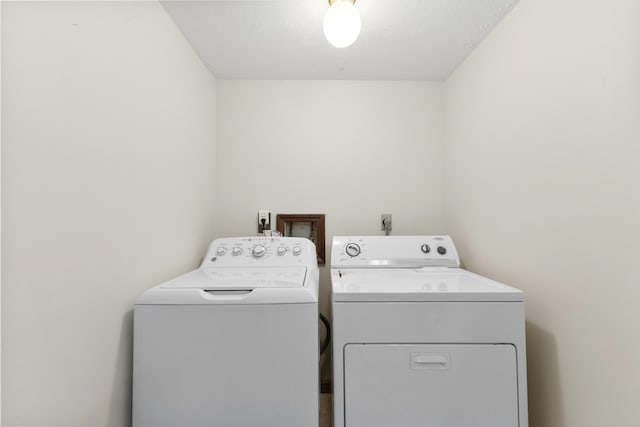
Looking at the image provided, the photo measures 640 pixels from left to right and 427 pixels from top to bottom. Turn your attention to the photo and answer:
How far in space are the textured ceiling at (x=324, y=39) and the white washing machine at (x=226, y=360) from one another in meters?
1.25

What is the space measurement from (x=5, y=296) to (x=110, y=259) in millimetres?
303

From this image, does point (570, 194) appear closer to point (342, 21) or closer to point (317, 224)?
point (342, 21)

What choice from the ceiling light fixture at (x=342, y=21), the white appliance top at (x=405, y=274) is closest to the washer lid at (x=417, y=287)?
the white appliance top at (x=405, y=274)

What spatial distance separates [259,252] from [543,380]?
1371 mm

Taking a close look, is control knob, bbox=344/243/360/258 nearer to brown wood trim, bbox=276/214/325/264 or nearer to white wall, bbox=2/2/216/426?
brown wood trim, bbox=276/214/325/264

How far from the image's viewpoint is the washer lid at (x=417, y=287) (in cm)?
99

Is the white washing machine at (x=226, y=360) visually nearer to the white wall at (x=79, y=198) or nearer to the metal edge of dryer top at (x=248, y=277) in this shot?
the metal edge of dryer top at (x=248, y=277)

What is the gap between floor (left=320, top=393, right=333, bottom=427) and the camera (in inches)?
56.2

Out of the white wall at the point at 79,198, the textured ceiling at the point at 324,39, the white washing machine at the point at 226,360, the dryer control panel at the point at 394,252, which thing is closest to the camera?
the white wall at the point at 79,198

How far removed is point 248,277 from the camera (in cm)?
120

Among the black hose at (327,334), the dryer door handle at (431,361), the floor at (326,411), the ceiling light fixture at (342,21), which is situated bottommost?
the floor at (326,411)

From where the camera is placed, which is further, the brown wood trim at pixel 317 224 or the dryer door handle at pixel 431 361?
the brown wood trim at pixel 317 224

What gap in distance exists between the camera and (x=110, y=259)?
3.00ft

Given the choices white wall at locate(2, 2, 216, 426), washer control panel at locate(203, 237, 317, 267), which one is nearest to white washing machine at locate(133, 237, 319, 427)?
white wall at locate(2, 2, 216, 426)
